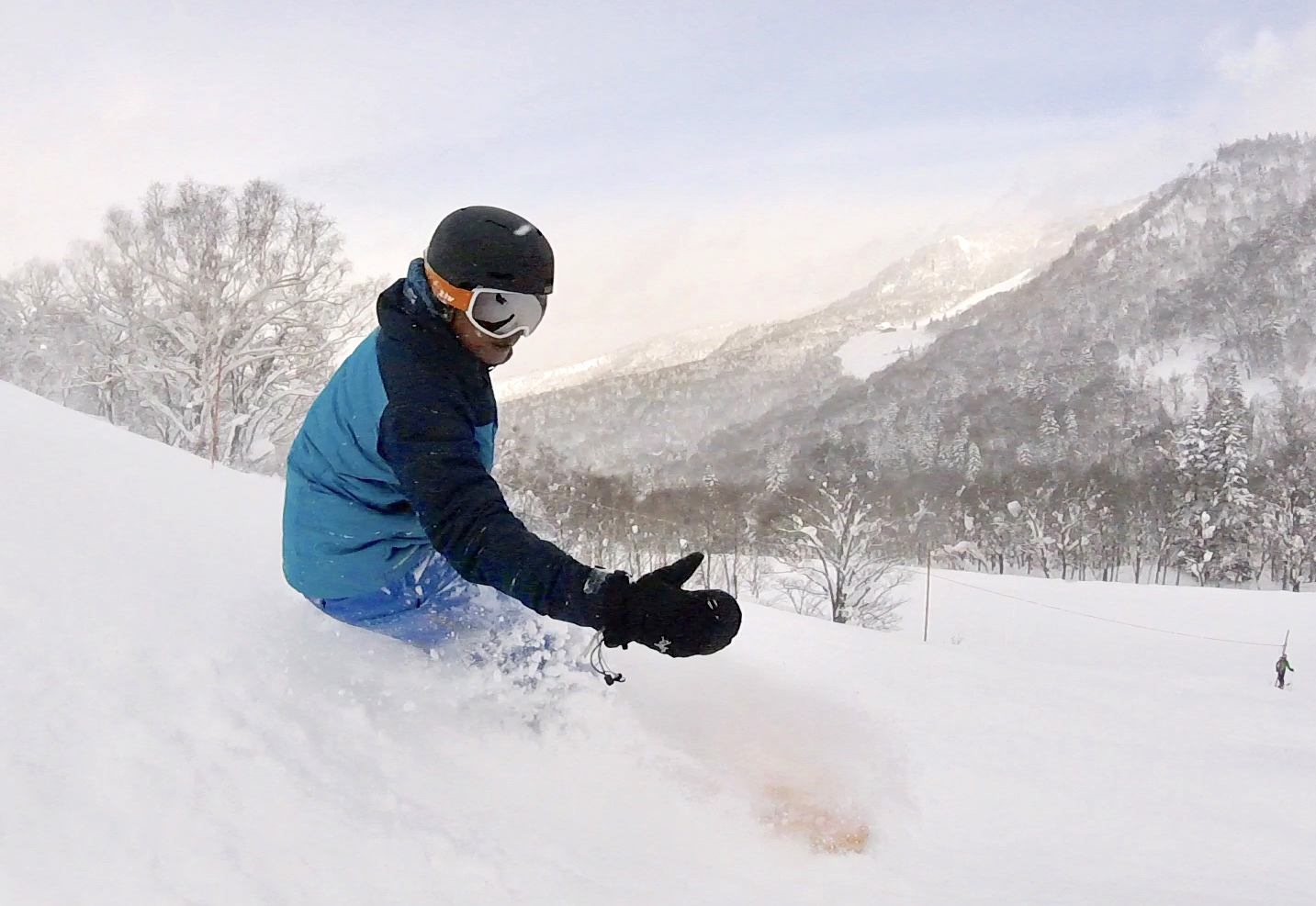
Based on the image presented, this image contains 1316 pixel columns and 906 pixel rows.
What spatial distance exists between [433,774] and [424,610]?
2.25 ft

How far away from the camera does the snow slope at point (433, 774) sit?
1298mm

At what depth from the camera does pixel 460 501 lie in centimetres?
162

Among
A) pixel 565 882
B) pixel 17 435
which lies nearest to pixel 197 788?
pixel 565 882

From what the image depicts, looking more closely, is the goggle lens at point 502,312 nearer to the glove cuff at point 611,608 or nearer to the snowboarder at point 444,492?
the snowboarder at point 444,492

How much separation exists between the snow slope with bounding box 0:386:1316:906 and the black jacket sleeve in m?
0.47

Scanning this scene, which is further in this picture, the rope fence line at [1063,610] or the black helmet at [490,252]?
the rope fence line at [1063,610]

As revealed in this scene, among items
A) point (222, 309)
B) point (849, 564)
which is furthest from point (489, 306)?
point (849, 564)

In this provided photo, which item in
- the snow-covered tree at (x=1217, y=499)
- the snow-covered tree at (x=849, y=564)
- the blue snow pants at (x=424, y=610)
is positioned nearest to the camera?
the blue snow pants at (x=424, y=610)

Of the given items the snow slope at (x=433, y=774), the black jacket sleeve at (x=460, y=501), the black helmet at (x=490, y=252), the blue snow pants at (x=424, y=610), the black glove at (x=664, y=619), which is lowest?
the snow slope at (x=433, y=774)

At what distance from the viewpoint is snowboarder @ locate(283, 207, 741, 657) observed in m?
1.54

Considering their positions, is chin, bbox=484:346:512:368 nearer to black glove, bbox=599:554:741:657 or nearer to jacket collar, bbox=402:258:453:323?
jacket collar, bbox=402:258:453:323

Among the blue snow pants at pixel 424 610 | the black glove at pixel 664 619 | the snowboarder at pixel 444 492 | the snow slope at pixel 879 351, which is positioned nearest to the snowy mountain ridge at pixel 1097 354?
the snow slope at pixel 879 351

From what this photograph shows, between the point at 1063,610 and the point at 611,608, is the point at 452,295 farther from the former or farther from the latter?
the point at 1063,610

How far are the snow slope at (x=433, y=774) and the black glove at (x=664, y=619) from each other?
17.6 inches
